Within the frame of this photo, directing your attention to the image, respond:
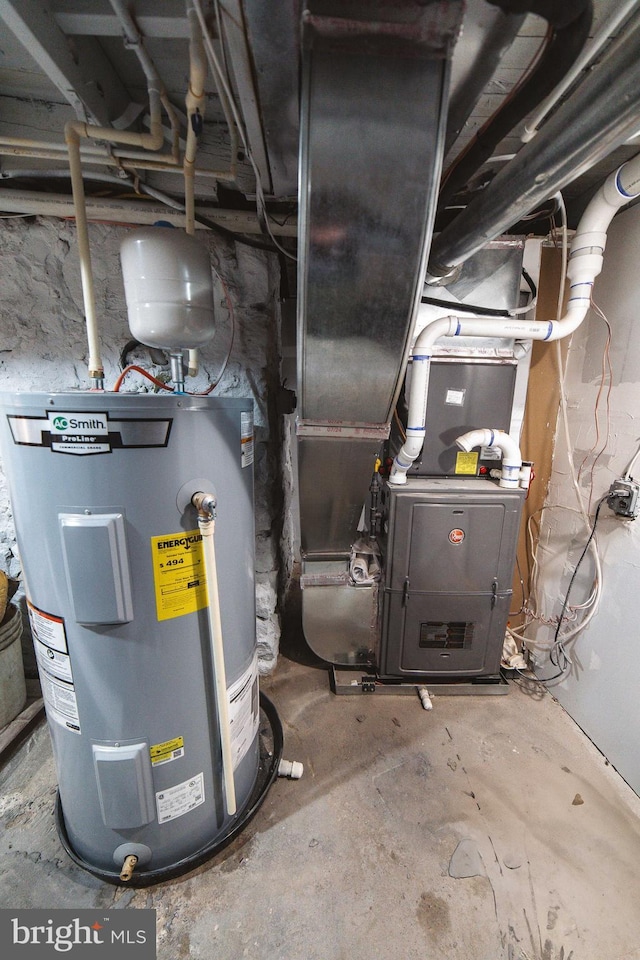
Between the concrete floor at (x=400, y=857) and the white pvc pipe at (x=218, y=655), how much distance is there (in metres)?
0.24

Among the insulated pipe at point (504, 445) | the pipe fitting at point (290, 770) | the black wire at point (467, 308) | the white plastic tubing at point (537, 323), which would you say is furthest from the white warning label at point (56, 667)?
the black wire at point (467, 308)

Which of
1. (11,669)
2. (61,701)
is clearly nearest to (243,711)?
(61,701)

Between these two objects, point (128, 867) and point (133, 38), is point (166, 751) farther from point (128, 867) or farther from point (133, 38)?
point (133, 38)

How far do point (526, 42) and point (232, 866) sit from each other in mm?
2373

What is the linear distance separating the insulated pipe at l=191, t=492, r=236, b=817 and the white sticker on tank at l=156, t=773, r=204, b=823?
73 millimetres

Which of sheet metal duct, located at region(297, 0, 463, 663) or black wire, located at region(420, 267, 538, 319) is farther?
black wire, located at region(420, 267, 538, 319)

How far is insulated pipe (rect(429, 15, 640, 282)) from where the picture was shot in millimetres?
612

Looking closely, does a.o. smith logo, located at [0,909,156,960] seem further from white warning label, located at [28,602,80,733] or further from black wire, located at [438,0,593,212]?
black wire, located at [438,0,593,212]

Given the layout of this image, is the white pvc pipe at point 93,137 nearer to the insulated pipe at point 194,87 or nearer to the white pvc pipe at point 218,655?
the insulated pipe at point 194,87

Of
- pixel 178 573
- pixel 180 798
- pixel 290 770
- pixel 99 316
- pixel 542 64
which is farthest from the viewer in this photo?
pixel 99 316

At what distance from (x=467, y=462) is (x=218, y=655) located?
1.31 m

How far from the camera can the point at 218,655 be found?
94cm

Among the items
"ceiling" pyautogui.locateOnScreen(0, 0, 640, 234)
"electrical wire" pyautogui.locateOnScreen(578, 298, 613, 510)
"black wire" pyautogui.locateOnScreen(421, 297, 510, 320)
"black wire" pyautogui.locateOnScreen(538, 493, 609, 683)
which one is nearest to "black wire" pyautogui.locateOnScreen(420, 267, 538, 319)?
"black wire" pyautogui.locateOnScreen(421, 297, 510, 320)

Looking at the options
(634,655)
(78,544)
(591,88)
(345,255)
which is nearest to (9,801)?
(78,544)
